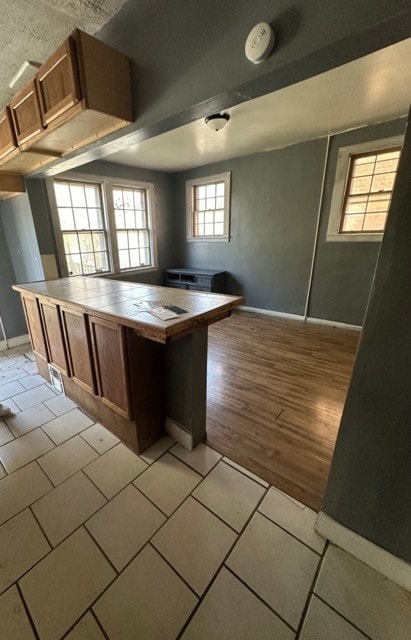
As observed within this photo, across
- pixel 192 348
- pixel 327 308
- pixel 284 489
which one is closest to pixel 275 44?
pixel 192 348

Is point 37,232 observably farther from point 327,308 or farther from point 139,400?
point 327,308

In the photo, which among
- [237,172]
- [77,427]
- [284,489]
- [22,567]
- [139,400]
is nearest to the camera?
[22,567]

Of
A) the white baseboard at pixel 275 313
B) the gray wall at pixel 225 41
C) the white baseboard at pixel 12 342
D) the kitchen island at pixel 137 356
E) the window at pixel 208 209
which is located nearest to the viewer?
the gray wall at pixel 225 41

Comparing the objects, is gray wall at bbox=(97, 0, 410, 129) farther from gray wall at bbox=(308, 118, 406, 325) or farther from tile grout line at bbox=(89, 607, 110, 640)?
gray wall at bbox=(308, 118, 406, 325)

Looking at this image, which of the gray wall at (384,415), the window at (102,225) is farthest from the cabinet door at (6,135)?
the gray wall at (384,415)

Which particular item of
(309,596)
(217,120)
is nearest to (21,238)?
(217,120)

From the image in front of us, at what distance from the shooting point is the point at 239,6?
1022mm

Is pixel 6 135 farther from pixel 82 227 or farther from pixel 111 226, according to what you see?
pixel 111 226

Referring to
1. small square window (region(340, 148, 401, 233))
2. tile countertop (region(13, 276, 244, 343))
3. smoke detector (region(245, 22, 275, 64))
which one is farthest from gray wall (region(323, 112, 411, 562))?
small square window (region(340, 148, 401, 233))

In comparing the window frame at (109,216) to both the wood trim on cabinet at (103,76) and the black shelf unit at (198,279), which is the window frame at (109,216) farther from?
the wood trim on cabinet at (103,76)

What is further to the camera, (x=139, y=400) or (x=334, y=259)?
(x=334, y=259)

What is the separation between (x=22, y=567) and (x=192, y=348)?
1236mm

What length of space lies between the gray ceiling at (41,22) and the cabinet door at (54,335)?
165cm

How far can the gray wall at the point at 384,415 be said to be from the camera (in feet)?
2.77
